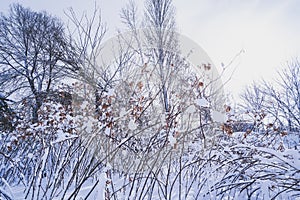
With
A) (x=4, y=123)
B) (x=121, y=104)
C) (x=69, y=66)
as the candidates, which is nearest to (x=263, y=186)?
(x=121, y=104)

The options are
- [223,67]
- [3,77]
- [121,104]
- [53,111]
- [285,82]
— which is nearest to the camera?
[223,67]

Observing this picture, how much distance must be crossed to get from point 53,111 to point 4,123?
1109 mm

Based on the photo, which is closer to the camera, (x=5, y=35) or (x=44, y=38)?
(x=44, y=38)

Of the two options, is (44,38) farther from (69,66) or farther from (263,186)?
(263,186)

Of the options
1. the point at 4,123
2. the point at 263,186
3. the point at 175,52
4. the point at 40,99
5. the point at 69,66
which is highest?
the point at 175,52

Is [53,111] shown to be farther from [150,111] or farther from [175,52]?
[175,52]

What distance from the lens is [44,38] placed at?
26.3 ft

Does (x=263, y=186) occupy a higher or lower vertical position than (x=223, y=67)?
lower

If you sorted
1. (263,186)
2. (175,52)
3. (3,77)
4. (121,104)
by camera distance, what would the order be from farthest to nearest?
(3,77), (175,52), (121,104), (263,186)

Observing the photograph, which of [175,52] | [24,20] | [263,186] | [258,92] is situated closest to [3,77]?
[24,20]

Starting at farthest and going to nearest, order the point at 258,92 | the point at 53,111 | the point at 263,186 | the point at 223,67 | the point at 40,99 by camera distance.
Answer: the point at 258,92 < the point at 40,99 < the point at 53,111 < the point at 223,67 < the point at 263,186

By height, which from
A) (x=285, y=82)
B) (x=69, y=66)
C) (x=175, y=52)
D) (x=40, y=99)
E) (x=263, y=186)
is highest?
(x=285, y=82)

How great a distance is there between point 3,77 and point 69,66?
4061mm

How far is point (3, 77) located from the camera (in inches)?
350
